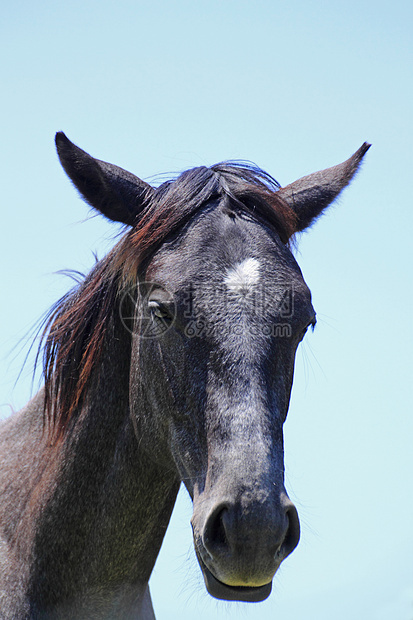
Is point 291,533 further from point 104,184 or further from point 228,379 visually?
point 104,184

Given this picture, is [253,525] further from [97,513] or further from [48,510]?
[48,510]

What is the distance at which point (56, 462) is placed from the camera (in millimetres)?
3904

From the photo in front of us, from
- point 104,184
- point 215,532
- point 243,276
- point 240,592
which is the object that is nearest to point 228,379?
point 243,276

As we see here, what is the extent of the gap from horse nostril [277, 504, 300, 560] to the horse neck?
1078 millimetres

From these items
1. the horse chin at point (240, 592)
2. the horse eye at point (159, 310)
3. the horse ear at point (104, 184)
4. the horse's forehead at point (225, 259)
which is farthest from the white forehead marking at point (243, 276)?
the horse chin at point (240, 592)

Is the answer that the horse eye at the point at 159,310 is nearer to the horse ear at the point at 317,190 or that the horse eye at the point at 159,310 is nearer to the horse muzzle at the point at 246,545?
the horse muzzle at the point at 246,545

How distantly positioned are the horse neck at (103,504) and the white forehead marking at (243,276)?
1.03 m

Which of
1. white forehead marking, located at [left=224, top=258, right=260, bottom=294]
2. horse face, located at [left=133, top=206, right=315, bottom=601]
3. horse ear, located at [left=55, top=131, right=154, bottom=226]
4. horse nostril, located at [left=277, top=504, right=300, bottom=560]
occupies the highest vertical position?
horse ear, located at [left=55, top=131, right=154, bottom=226]

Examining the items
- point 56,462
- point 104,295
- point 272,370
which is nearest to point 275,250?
point 272,370

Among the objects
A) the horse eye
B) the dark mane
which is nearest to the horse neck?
the dark mane

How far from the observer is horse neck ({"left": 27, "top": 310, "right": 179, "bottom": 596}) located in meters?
3.71

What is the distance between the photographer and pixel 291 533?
288cm

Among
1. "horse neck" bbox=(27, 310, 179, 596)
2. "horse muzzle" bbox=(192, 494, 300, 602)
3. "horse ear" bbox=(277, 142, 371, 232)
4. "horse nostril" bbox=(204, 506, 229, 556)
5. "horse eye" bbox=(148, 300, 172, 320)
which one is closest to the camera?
"horse muzzle" bbox=(192, 494, 300, 602)

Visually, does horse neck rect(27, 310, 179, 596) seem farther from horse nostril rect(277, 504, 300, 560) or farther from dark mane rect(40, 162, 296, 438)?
horse nostril rect(277, 504, 300, 560)
